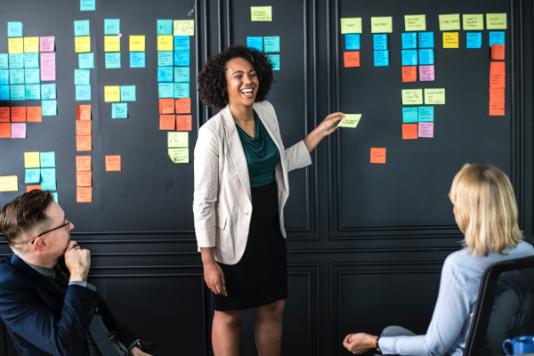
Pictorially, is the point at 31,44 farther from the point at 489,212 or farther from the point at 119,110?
the point at 489,212

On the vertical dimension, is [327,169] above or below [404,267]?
above

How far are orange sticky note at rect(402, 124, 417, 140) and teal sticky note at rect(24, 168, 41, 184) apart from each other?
2.05m

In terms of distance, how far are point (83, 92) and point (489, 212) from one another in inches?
89.8

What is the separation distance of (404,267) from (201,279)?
3.77 feet

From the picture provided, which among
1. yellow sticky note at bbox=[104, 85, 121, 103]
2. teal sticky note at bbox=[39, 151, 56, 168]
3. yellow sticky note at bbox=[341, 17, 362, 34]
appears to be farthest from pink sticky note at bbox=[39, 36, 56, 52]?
yellow sticky note at bbox=[341, 17, 362, 34]

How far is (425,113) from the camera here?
2.96 meters

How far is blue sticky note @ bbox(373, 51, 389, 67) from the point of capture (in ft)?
9.67

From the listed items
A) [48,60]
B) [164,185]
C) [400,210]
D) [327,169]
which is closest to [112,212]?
[164,185]

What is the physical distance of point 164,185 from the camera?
2990 mm

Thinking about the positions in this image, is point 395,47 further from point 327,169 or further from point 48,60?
point 48,60

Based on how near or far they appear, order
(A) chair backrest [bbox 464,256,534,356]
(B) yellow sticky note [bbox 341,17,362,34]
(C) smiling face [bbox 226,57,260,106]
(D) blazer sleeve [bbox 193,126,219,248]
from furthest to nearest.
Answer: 1. (B) yellow sticky note [bbox 341,17,362,34]
2. (C) smiling face [bbox 226,57,260,106]
3. (D) blazer sleeve [bbox 193,126,219,248]
4. (A) chair backrest [bbox 464,256,534,356]

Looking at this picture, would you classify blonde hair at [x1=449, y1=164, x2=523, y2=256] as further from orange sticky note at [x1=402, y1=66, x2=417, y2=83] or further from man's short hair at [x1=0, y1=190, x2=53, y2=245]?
orange sticky note at [x1=402, y1=66, x2=417, y2=83]

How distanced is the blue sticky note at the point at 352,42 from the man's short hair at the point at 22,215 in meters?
1.85

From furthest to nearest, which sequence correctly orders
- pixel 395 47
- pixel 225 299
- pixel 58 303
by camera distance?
pixel 395 47
pixel 225 299
pixel 58 303
